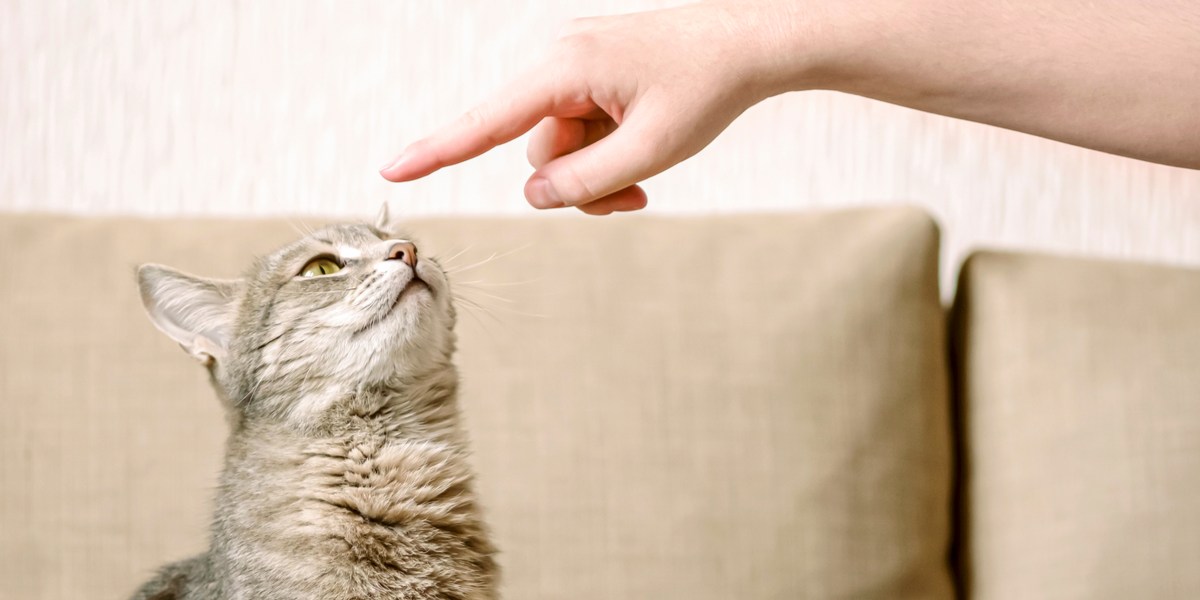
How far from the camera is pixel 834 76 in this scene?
0.92 m

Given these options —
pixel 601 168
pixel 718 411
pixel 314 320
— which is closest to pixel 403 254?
pixel 314 320

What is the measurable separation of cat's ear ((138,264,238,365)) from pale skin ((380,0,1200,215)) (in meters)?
0.32

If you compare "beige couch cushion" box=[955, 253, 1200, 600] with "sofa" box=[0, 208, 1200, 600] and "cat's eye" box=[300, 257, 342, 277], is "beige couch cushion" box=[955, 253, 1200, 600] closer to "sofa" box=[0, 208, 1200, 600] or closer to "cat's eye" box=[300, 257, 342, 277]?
"sofa" box=[0, 208, 1200, 600]

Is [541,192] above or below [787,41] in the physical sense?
below

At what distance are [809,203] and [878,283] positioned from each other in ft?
1.24

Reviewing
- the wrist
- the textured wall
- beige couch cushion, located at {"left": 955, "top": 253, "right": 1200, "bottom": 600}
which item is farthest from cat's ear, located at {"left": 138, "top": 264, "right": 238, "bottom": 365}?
beige couch cushion, located at {"left": 955, "top": 253, "right": 1200, "bottom": 600}

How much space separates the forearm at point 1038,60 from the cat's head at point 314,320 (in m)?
0.40

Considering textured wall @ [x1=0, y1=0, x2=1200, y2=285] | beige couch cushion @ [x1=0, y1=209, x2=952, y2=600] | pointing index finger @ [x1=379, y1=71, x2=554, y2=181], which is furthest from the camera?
textured wall @ [x1=0, y1=0, x2=1200, y2=285]

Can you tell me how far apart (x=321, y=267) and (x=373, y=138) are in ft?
2.58

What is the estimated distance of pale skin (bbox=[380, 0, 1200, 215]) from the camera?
2.63 feet

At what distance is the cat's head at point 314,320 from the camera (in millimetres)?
875

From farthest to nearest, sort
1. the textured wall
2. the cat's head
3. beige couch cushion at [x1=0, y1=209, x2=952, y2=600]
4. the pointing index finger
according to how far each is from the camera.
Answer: the textured wall, beige couch cushion at [x1=0, y1=209, x2=952, y2=600], the cat's head, the pointing index finger

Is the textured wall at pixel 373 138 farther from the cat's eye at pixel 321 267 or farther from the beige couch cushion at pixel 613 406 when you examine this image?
the cat's eye at pixel 321 267

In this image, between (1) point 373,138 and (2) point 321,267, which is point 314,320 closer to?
(2) point 321,267
